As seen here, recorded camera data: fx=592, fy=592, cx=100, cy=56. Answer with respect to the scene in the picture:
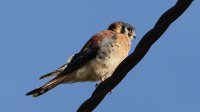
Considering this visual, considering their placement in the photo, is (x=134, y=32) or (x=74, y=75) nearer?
(x=74, y=75)

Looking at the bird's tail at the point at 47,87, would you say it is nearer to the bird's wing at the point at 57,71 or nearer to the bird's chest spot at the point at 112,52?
the bird's wing at the point at 57,71

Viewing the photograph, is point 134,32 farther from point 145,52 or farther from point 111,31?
point 145,52

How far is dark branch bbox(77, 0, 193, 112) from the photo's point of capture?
3.64 metres

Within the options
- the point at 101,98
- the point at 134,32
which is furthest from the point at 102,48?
the point at 101,98

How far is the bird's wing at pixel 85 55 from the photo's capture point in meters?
8.05

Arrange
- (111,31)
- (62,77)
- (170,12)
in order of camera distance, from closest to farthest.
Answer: (170,12) → (62,77) → (111,31)

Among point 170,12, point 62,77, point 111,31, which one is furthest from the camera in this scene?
point 111,31

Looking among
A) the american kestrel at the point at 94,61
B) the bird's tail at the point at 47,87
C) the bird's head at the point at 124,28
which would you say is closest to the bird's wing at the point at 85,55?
the american kestrel at the point at 94,61

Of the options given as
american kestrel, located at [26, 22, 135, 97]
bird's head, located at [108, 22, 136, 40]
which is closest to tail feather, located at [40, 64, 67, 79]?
american kestrel, located at [26, 22, 135, 97]

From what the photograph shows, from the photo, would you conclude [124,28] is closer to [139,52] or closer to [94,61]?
[94,61]

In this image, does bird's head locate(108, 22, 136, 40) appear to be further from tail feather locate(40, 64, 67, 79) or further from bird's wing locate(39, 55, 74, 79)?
tail feather locate(40, 64, 67, 79)

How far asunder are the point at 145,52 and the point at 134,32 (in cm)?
542

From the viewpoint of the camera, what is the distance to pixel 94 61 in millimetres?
8109

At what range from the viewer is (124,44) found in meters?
8.39
